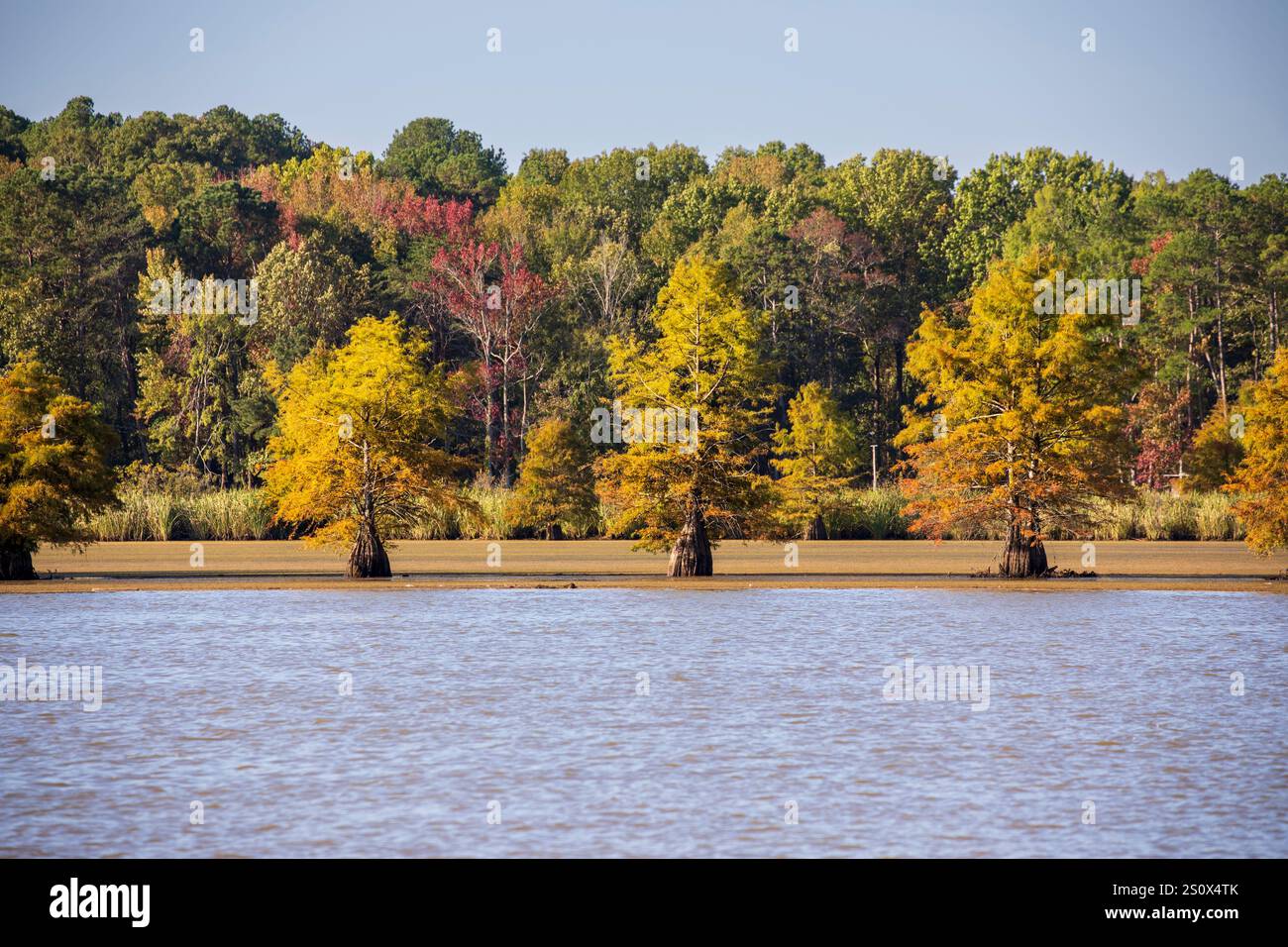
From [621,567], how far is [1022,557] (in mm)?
11180

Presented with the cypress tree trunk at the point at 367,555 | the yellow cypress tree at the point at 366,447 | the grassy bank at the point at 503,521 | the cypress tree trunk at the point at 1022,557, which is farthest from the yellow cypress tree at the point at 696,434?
the grassy bank at the point at 503,521

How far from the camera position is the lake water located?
47.3ft

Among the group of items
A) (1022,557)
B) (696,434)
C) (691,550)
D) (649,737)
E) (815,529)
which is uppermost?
(696,434)

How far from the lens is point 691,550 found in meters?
42.8

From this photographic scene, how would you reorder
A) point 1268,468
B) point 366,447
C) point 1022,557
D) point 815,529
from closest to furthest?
point 1268,468 < point 366,447 < point 1022,557 < point 815,529

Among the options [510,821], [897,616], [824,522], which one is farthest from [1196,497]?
[510,821]

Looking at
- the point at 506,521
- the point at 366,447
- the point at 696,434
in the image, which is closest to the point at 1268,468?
the point at 696,434

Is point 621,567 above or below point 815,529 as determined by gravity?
below

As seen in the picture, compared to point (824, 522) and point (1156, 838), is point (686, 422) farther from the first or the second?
point (1156, 838)

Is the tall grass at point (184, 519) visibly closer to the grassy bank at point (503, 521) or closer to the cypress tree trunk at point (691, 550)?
the grassy bank at point (503, 521)

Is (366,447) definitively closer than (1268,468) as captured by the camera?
No

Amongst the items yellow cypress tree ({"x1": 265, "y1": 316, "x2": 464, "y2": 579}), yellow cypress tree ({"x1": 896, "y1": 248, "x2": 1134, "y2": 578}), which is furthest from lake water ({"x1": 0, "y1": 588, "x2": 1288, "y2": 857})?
yellow cypress tree ({"x1": 896, "y1": 248, "x2": 1134, "y2": 578})

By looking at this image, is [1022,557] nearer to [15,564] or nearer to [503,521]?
[503,521]

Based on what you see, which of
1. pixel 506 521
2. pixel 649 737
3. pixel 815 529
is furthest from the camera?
pixel 815 529
